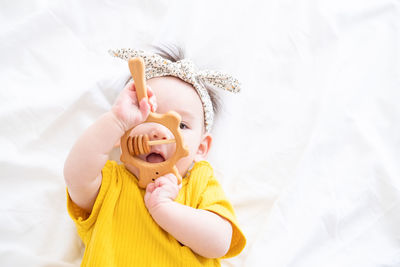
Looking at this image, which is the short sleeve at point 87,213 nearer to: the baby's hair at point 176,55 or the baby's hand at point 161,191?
the baby's hand at point 161,191

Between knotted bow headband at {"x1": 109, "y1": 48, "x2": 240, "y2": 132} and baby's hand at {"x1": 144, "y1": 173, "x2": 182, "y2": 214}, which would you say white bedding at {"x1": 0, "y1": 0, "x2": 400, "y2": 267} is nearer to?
knotted bow headband at {"x1": 109, "y1": 48, "x2": 240, "y2": 132}

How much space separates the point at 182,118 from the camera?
3.61 feet

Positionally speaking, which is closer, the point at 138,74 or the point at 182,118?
the point at 138,74

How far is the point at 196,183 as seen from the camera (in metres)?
1.11

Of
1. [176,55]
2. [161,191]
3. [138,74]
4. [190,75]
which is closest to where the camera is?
[138,74]

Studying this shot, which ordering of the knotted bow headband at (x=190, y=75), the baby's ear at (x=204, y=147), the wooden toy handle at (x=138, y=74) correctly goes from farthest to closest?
the baby's ear at (x=204, y=147) → the knotted bow headband at (x=190, y=75) → the wooden toy handle at (x=138, y=74)

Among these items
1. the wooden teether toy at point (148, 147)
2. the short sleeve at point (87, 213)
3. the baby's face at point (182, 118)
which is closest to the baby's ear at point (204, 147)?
the baby's face at point (182, 118)

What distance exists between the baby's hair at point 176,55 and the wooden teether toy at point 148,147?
34 cm

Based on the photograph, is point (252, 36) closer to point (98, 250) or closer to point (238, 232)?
point (238, 232)

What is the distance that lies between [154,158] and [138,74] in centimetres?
27

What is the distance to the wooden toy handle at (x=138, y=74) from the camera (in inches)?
34.6

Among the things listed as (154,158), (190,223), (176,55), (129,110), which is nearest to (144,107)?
(129,110)

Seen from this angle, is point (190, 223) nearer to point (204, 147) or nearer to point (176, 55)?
point (204, 147)

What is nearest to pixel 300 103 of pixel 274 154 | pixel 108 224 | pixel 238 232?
pixel 274 154
